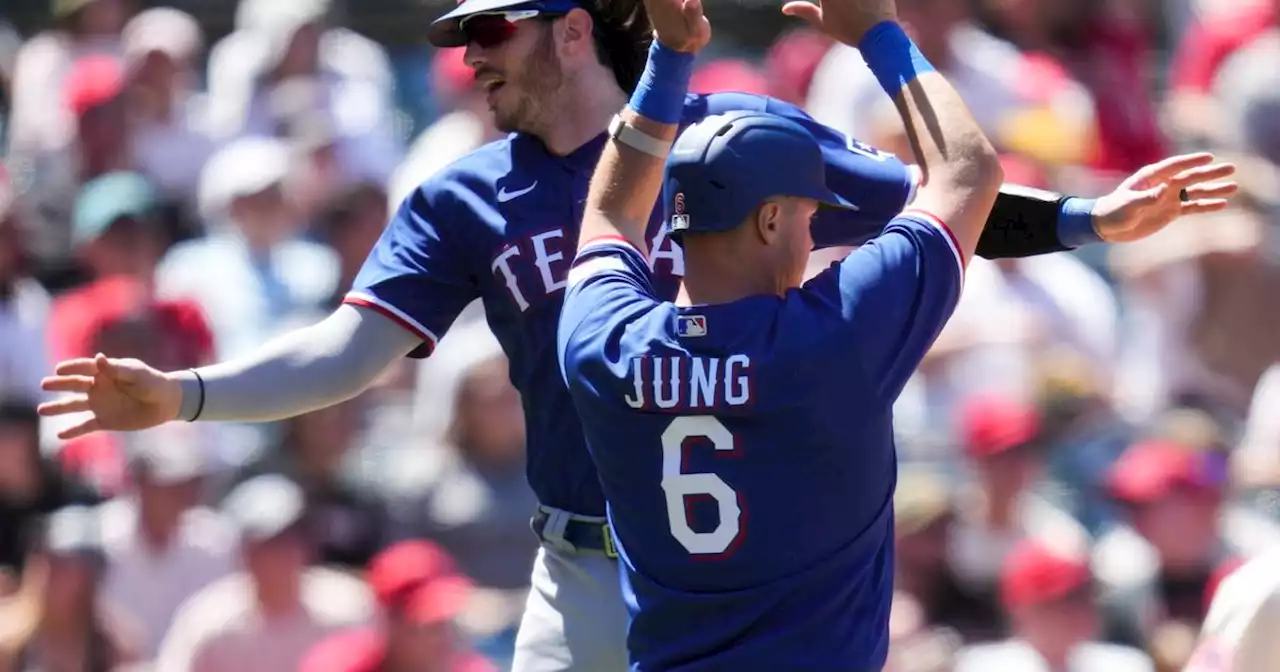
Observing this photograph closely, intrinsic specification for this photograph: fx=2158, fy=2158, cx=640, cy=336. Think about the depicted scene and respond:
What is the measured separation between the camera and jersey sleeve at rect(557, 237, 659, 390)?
3486 mm

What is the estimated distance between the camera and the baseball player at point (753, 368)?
3424mm

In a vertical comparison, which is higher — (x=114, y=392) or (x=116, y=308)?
(x=114, y=392)

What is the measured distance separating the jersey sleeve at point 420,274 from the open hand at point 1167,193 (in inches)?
50.0

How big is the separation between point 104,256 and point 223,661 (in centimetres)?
196

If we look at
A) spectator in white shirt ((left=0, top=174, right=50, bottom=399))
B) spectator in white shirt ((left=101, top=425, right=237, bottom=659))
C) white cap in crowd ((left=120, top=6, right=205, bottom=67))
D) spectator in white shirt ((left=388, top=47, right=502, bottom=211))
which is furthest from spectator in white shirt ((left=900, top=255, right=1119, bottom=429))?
white cap in crowd ((left=120, top=6, right=205, bottom=67))

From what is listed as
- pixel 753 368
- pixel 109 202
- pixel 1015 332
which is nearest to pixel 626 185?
pixel 753 368

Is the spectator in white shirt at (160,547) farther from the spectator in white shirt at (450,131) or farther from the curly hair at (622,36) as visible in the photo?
the curly hair at (622,36)

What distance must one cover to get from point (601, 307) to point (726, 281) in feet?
0.69

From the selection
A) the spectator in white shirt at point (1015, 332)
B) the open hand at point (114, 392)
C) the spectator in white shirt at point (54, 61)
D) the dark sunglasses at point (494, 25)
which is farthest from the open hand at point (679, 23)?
the spectator in white shirt at point (54, 61)

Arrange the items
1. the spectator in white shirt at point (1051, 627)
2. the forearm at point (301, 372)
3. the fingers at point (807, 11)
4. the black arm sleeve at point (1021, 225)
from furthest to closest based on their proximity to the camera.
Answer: the spectator in white shirt at point (1051, 627) → the forearm at point (301, 372) → the black arm sleeve at point (1021, 225) → the fingers at point (807, 11)

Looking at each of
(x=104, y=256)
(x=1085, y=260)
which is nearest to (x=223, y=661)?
(x=104, y=256)

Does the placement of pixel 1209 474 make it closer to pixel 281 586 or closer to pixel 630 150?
pixel 281 586

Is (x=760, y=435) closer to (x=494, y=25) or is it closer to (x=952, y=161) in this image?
(x=952, y=161)

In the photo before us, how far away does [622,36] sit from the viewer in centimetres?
441
